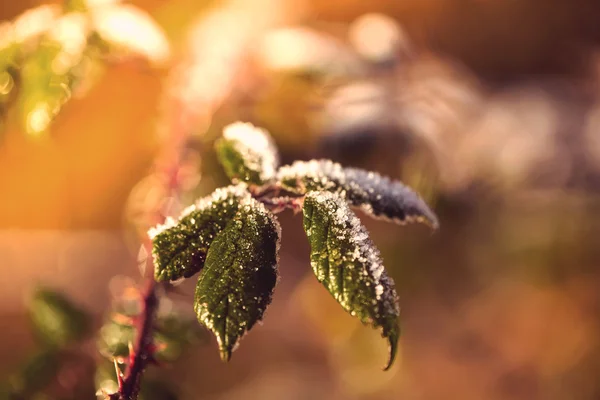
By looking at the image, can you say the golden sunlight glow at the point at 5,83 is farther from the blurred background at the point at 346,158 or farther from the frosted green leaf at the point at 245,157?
the frosted green leaf at the point at 245,157

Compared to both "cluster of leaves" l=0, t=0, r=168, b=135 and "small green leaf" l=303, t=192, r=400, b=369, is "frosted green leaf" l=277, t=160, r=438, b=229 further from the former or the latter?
"cluster of leaves" l=0, t=0, r=168, b=135

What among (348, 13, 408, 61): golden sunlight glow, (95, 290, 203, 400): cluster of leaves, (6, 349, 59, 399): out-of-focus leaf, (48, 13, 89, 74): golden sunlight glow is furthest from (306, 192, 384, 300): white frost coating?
(348, 13, 408, 61): golden sunlight glow

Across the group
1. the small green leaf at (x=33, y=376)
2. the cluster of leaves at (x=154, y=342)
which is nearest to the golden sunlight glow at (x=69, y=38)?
the cluster of leaves at (x=154, y=342)

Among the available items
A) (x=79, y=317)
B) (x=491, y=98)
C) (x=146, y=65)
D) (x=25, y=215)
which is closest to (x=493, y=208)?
(x=491, y=98)

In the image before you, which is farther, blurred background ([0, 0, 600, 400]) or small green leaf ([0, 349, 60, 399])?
blurred background ([0, 0, 600, 400])

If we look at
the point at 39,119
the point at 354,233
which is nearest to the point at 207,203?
the point at 354,233

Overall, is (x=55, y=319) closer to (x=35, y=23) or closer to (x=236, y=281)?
(x=35, y=23)
